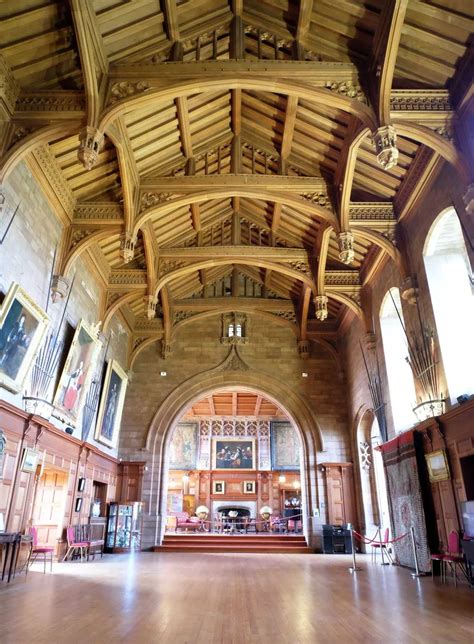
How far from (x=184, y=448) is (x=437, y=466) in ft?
54.1

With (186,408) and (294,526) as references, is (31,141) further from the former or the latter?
(294,526)

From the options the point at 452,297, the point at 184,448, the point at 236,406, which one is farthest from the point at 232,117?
the point at 184,448

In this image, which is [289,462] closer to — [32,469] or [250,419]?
[250,419]

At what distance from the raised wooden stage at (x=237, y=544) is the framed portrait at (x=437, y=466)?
6.36 m

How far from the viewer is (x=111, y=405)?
12867 mm

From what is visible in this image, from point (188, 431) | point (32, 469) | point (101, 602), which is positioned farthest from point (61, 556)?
point (188, 431)

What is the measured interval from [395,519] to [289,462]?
12926 mm

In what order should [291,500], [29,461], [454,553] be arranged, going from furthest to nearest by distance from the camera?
[291,500], [29,461], [454,553]

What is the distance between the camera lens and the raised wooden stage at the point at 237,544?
13164 millimetres

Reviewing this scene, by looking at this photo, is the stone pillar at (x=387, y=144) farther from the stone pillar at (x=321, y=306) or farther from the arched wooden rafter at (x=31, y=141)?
the stone pillar at (x=321, y=306)

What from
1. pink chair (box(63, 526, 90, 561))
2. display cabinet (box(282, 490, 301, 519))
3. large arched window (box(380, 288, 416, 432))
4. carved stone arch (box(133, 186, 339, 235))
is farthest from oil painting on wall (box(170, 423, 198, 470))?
carved stone arch (box(133, 186, 339, 235))

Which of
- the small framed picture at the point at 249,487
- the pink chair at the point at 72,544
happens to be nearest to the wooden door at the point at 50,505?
the pink chair at the point at 72,544

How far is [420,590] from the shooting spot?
618 cm

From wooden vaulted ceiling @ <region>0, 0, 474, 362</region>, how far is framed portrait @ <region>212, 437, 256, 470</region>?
488 inches
